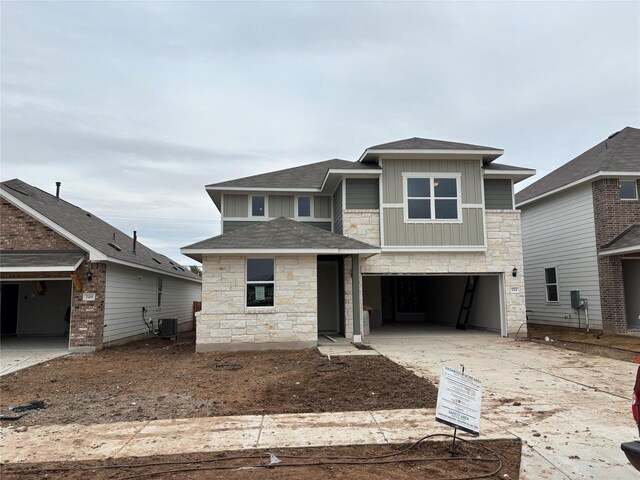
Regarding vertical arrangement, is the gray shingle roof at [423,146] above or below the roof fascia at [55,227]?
above

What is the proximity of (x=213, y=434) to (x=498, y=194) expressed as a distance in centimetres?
1301

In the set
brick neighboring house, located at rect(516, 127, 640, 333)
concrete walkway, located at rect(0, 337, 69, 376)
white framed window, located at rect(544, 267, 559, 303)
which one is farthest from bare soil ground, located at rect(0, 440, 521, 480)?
white framed window, located at rect(544, 267, 559, 303)

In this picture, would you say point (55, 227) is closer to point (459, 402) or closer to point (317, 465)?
point (317, 465)

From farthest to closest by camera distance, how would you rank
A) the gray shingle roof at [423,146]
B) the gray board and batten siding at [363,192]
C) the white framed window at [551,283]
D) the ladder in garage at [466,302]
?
1. the white framed window at [551,283]
2. the ladder in garage at [466,302]
3. the gray board and batten siding at [363,192]
4. the gray shingle roof at [423,146]

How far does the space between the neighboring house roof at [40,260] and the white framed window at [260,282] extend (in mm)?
4996

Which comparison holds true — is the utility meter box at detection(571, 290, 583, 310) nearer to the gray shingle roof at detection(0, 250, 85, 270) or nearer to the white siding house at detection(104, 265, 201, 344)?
the white siding house at detection(104, 265, 201, 344)

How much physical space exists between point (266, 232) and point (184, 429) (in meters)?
7.88

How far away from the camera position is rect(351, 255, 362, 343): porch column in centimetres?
1383

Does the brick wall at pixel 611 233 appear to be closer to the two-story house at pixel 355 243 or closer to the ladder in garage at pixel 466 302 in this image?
the two-story house at pixel 355 243

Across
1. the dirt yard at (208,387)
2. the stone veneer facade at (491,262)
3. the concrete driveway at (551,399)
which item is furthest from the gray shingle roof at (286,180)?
the dirt yard at (208,387)

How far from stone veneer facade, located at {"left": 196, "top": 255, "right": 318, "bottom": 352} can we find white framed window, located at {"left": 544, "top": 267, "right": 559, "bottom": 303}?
11568mm

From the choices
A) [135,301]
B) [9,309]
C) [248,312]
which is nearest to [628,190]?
[248,312]

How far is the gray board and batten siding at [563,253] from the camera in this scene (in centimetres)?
1611

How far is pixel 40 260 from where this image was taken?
497 inches
